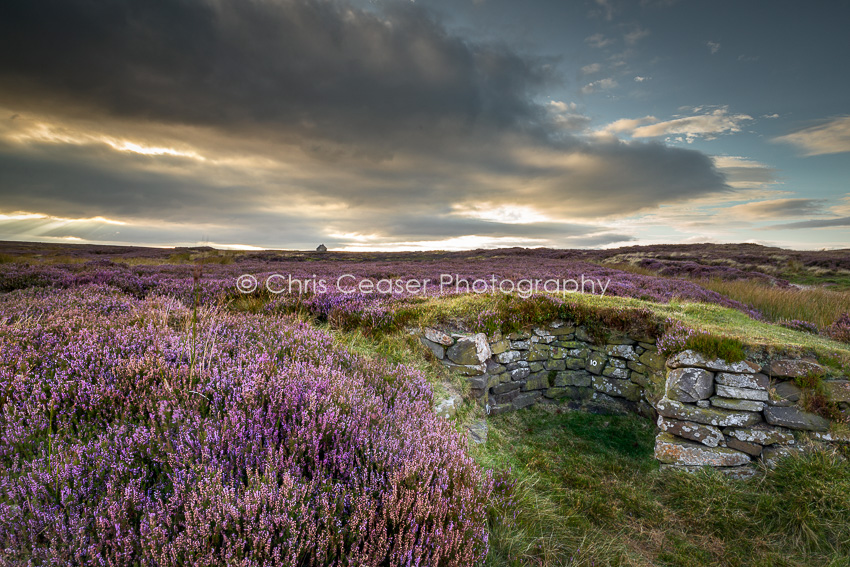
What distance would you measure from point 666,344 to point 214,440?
21.1 ft

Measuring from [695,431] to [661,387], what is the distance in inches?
36.5

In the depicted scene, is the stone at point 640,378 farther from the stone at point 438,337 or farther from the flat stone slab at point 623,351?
the stone at point 438,337

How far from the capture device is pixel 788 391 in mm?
5047

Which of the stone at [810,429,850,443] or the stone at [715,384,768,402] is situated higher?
the stone at [715,384,768,402]

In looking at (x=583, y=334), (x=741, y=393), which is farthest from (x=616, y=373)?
(x=741, y=393)

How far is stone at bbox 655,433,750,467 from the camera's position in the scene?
16.7 ft

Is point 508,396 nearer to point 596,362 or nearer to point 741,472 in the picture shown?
point 596,362

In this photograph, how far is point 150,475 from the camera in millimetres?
2105

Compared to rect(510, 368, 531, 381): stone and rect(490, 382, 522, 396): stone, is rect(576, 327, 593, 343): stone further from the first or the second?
rect(490, 382, 522, 396): stone

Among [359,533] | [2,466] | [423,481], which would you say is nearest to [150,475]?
[2,466]

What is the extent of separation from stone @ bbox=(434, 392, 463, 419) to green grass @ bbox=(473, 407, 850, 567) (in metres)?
0.62

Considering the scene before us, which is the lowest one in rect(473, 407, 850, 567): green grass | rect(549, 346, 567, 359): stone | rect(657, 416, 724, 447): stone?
rect(473, 407, 850, 567): green grass

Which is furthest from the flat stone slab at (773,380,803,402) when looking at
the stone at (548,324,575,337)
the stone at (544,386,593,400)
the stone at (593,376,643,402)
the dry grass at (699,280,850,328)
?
the dry grass at (699,280,850,328)

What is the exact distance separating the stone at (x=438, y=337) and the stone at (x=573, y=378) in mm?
2719
